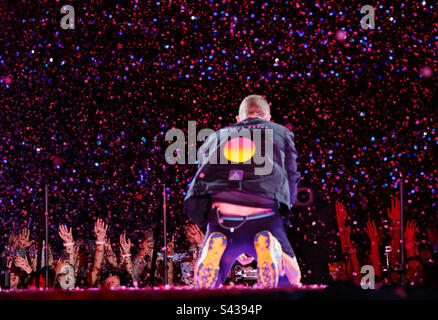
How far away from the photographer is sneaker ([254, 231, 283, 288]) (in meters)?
2.75

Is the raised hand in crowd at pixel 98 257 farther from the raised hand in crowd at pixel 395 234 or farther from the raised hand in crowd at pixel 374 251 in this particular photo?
the raised hand in crowd at pixel 395 234

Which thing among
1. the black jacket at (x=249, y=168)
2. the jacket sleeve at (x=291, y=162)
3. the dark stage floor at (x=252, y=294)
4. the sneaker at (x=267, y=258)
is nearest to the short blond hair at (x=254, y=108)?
the black jacket at (x=249, y=168)

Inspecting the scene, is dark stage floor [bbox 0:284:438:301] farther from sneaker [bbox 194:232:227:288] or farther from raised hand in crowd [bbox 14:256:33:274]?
raised hand in crowd [bbox 14:256:33:274]

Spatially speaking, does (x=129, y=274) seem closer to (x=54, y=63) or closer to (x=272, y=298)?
(x=54, y=63)

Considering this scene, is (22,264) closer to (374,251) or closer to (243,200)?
(374,251)

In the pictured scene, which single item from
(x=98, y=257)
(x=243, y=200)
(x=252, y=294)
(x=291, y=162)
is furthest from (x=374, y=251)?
(x=252, y=294)

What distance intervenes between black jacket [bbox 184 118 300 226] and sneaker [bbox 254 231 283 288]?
183 mm

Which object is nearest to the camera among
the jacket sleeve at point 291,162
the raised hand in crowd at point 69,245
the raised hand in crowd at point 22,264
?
the jacket sleeve at point 291,162

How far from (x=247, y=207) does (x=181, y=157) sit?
529cm

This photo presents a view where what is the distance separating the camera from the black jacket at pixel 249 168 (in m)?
2.84

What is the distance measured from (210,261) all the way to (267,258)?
0.26 meters

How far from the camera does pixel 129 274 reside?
673cm

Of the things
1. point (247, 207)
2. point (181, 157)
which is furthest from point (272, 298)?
point (181, 157)
